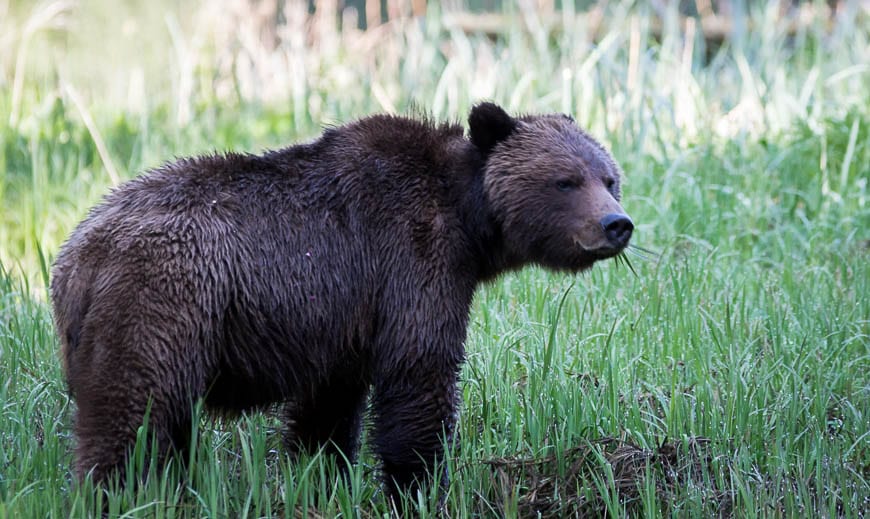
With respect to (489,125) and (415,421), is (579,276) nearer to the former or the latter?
(489,125)

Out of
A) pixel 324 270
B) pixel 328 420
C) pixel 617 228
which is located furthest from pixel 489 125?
pixel 328 420

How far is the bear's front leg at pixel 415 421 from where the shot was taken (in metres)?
4.50

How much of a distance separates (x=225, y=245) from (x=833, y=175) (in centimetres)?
576

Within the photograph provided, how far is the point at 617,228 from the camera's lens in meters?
4.56

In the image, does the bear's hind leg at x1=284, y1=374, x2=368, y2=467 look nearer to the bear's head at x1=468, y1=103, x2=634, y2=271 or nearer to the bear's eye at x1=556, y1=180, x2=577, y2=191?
the bear's head at x1=468, y1=103, x2=634, y2=271

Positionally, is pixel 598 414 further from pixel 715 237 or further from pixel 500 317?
pixel 715 237

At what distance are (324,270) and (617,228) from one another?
4.10 feet

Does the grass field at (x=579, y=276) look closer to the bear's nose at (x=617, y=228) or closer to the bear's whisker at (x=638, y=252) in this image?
the bear's whisker at (x=638, y=252)

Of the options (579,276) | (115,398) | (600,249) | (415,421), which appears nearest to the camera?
(115,398)

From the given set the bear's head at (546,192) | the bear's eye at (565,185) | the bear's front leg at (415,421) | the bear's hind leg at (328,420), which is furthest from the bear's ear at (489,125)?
the bear's hind leg at (328,420)

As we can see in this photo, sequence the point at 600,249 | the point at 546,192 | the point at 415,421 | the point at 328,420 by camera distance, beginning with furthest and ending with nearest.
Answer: the point at 328,420 → the point at 546,192 → the point at 600,249 → the point at 415,421

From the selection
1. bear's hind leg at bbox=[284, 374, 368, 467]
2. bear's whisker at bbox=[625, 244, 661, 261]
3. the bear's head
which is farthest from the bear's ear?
bear's hind leg at bbox=[284, 374, 368, 467]

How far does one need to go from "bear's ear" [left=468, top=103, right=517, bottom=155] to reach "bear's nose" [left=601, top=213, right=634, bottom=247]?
2.11ft

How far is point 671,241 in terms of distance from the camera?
7.55 m
